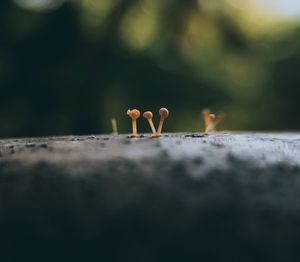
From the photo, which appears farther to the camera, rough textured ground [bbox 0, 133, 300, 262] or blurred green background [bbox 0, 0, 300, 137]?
blurred green background [bbox 0, 0, 300, 137]

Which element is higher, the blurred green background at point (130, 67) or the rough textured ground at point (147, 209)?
the blurred green background at point (130, 67)

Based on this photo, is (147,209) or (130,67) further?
(130,67)

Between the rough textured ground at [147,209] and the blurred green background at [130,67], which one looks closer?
the rough textured ground at [147,209]

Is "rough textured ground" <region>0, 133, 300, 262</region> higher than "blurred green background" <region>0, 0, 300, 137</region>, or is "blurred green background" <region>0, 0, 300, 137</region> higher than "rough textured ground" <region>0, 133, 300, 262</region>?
"blurred green background" <region>0, 0, 300, 137</region>

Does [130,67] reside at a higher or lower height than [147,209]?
higher
